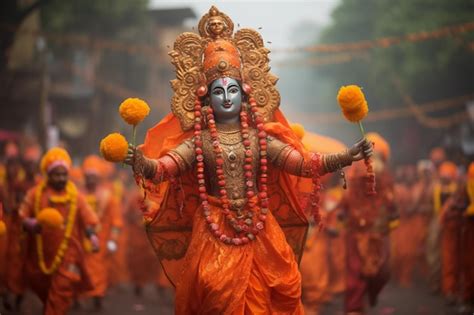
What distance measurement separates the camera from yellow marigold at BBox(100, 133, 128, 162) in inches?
224

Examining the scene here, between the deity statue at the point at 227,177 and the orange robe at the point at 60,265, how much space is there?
218cm

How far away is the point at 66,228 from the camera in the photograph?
29.3ft

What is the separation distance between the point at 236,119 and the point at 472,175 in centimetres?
517

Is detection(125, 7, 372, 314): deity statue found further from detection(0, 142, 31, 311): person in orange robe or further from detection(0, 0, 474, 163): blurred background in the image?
detection(0, 0, 474, 163): blurred background

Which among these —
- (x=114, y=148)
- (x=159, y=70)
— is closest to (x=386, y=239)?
(x=114, y=148)

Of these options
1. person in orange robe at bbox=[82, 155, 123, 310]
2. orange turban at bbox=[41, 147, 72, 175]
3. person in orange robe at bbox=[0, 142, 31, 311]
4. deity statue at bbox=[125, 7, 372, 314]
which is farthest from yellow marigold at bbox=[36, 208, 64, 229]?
person in orange robe at bbox=[82, 155, 123, 310]

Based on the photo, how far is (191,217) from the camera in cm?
686

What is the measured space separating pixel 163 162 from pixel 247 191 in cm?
73

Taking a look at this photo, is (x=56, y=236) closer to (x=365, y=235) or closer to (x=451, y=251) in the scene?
(x=365, y=235)

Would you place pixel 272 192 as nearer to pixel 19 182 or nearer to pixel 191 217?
pixel 191 217

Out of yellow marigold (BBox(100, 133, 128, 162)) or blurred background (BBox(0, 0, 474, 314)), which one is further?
blurred background (BBox(0, 0, 474, 314))

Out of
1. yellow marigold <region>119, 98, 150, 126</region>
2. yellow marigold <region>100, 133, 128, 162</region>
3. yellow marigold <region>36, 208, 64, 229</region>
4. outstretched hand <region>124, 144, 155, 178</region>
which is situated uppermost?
yellow marigold <region>119, 98, 150, 126</region>

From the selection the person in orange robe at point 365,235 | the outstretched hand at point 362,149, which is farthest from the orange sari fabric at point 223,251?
the person in orange robe at point 365,235

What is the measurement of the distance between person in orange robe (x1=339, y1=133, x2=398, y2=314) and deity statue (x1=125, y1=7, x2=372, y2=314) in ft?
9.54
